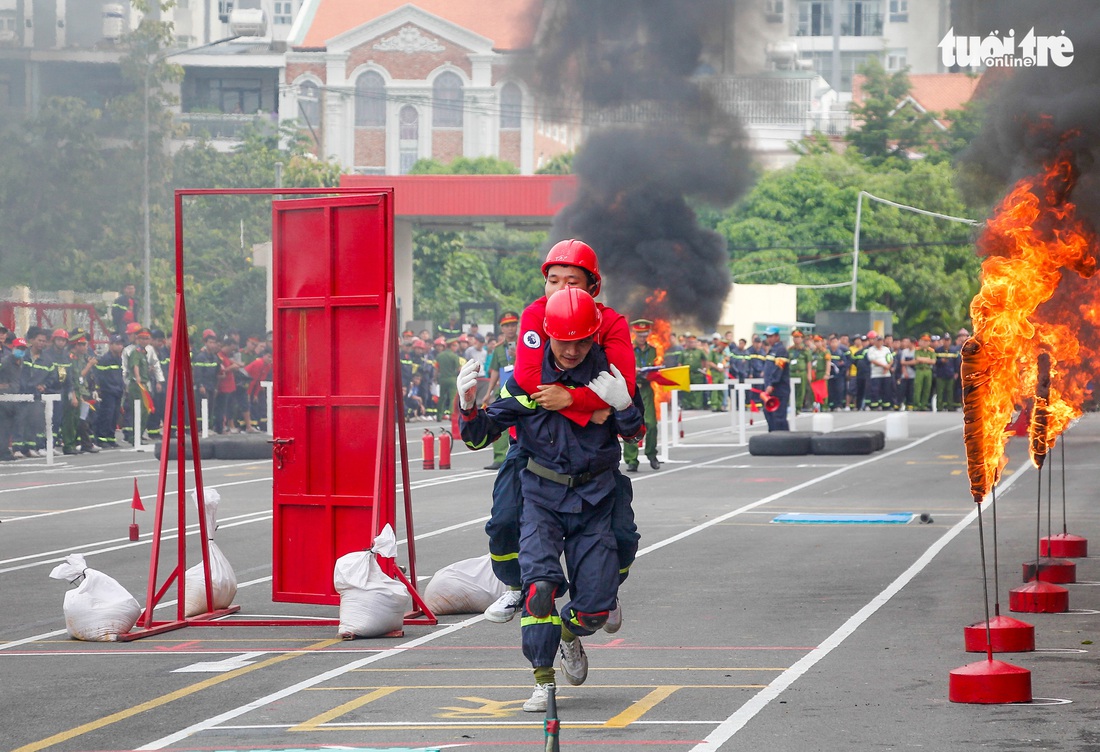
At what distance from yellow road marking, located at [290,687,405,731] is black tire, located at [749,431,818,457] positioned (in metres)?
18.3

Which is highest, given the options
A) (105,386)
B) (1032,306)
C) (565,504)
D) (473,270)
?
(473,270)

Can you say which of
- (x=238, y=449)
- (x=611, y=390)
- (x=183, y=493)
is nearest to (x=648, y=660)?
(x=611, y=390)

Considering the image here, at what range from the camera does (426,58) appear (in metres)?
91.2

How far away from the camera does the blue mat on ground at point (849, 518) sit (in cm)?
1608

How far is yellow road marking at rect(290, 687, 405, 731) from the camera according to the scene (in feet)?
23.6

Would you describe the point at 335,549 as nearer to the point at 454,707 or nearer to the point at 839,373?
the point at 454,707

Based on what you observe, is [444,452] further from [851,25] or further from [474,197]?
[851,25]

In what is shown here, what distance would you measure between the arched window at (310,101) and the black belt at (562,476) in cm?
7887

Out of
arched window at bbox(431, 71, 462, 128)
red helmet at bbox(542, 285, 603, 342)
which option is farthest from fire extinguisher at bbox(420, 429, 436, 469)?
arched window at bbox(431, 71, 462, 128)

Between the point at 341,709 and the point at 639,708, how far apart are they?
1341 millimetres

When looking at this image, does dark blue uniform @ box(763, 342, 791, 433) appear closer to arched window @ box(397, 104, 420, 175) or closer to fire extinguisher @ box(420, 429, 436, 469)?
fire extinguisher @ box(420, 429, 436, 469)

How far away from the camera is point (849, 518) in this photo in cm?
1634

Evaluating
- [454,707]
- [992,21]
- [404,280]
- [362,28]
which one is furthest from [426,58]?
[454,707]

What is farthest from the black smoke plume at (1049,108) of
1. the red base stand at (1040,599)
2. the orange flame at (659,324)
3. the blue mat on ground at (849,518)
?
the orange flame at (659,324)
